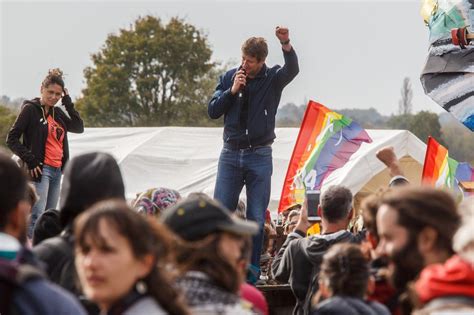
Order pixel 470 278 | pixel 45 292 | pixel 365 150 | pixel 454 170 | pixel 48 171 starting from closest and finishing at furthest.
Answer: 1. pixel 45 292
2. pixel 470 278
3. pixel 48 171
4. pixel 454 170
5. pixel 365 150

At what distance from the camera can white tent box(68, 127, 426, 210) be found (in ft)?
76.2

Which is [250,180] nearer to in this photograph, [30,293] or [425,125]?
[30,293]

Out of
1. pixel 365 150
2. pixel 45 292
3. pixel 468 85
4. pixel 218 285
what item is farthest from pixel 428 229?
pixel 365 150

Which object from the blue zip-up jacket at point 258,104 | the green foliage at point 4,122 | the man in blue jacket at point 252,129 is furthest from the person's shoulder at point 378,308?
the green foliage at point 4,122

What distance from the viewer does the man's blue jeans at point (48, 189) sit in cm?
1122

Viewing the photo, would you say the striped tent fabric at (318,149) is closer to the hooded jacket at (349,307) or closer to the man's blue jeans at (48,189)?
the man's blue jeans at (48,189)

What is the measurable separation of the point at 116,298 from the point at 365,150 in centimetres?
1928

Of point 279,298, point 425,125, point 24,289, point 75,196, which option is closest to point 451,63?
point 279,298

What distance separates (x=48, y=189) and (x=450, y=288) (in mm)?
7239

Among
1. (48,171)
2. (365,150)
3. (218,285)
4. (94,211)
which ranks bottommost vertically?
(365,150)

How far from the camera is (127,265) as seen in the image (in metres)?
4.52

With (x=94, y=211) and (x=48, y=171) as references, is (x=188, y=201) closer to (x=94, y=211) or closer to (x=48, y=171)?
(x=94, y=211)

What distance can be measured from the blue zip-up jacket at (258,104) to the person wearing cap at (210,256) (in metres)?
4.99

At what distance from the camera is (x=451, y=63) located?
12602 mm
